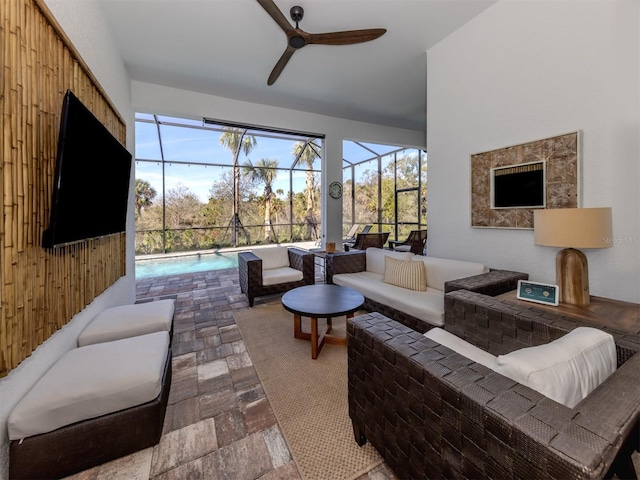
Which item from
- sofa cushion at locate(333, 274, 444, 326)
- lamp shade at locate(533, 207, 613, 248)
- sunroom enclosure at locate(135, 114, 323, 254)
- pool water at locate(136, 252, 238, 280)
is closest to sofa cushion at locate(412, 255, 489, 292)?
sofa cushion at locate(333, 274, 444, 326)

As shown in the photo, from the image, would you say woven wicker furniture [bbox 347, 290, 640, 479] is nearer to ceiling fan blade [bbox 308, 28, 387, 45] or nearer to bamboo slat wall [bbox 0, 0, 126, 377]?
bamboo slat wall [bbox 0, 0, 126, 377]

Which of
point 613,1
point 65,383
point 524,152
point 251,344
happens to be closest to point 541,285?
point 524,152

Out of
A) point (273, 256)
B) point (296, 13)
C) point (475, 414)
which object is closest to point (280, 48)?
point (296, 13)

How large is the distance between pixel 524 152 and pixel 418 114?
3845 millimetres

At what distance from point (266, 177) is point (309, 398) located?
8.50 m

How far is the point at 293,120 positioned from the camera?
534 centimetres

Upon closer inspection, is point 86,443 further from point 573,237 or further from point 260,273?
point 573,237

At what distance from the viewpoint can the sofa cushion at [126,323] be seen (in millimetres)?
1881

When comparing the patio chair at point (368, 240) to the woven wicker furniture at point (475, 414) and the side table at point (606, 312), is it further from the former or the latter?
the woven wicker furniture at point (475, 414)

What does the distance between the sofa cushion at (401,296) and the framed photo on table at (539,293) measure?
60 centimetres

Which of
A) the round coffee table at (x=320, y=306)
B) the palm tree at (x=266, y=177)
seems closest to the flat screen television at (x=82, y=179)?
the round coffee table at (x=320, y=306)

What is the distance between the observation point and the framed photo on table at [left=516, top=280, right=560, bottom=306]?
188cm

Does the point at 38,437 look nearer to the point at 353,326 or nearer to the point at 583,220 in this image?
the point at 353,326

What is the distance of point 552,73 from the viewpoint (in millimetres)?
2311
